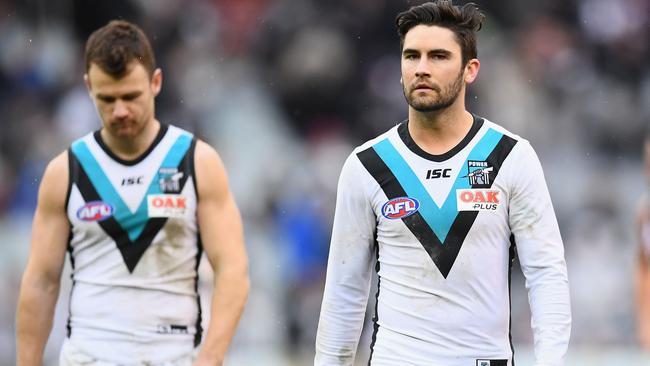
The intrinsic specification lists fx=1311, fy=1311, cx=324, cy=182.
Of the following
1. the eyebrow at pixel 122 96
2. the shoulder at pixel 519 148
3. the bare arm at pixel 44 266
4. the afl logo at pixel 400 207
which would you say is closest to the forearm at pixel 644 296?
the shoulder at pixel 519 148

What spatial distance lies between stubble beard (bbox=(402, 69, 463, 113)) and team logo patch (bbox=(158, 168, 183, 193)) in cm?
140

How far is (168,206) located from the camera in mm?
6457

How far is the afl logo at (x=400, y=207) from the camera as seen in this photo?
562 cm

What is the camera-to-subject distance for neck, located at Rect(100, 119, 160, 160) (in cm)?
660

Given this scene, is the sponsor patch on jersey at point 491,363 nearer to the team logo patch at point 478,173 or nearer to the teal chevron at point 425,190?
the teal chevron at point 425,190

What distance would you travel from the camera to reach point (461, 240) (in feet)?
18.3

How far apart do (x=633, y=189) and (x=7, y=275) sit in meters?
6.27

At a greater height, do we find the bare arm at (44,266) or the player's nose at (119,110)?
the player's nose at (119,110)

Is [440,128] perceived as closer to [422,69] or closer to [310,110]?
[422,69]

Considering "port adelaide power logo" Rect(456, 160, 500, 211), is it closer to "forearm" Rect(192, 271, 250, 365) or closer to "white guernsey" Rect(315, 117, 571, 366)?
"white guernsey" Rect(315, 117, 571, 366)

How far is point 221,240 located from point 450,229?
1.37 m

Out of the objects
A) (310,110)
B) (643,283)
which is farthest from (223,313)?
(310,110)

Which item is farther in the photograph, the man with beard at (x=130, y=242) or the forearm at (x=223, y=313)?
the man with beard at (x=130, y=242)

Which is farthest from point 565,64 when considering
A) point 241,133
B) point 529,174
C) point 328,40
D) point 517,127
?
point 529,174
